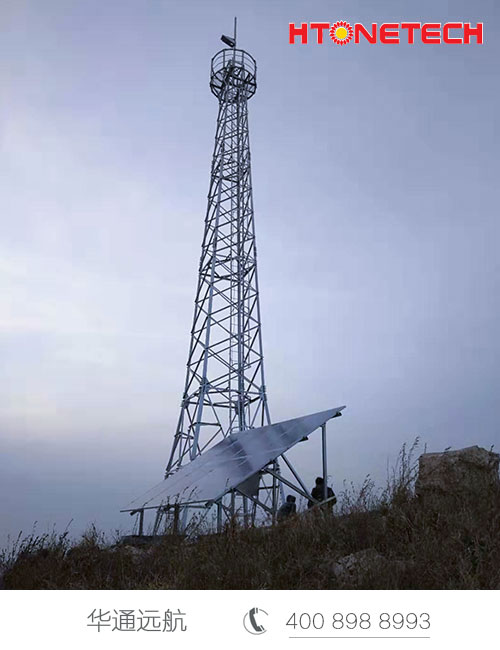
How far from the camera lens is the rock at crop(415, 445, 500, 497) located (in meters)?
5.26

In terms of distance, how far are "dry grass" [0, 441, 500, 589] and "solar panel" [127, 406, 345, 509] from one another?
54.2 inches

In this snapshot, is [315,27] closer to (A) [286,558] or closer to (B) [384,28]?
(B) [384,28]

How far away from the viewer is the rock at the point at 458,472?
5.26 metres

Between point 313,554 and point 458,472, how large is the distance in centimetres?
204

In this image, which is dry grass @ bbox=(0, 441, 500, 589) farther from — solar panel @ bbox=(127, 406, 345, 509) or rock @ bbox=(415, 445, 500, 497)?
solar panel @ bbox=(127, 406, 345, 509)

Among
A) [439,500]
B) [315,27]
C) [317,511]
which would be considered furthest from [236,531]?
[315,27]

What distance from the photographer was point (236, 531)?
466cm

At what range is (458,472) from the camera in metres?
5.46

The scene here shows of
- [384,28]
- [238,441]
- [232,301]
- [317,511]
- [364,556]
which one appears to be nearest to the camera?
[364,556]
